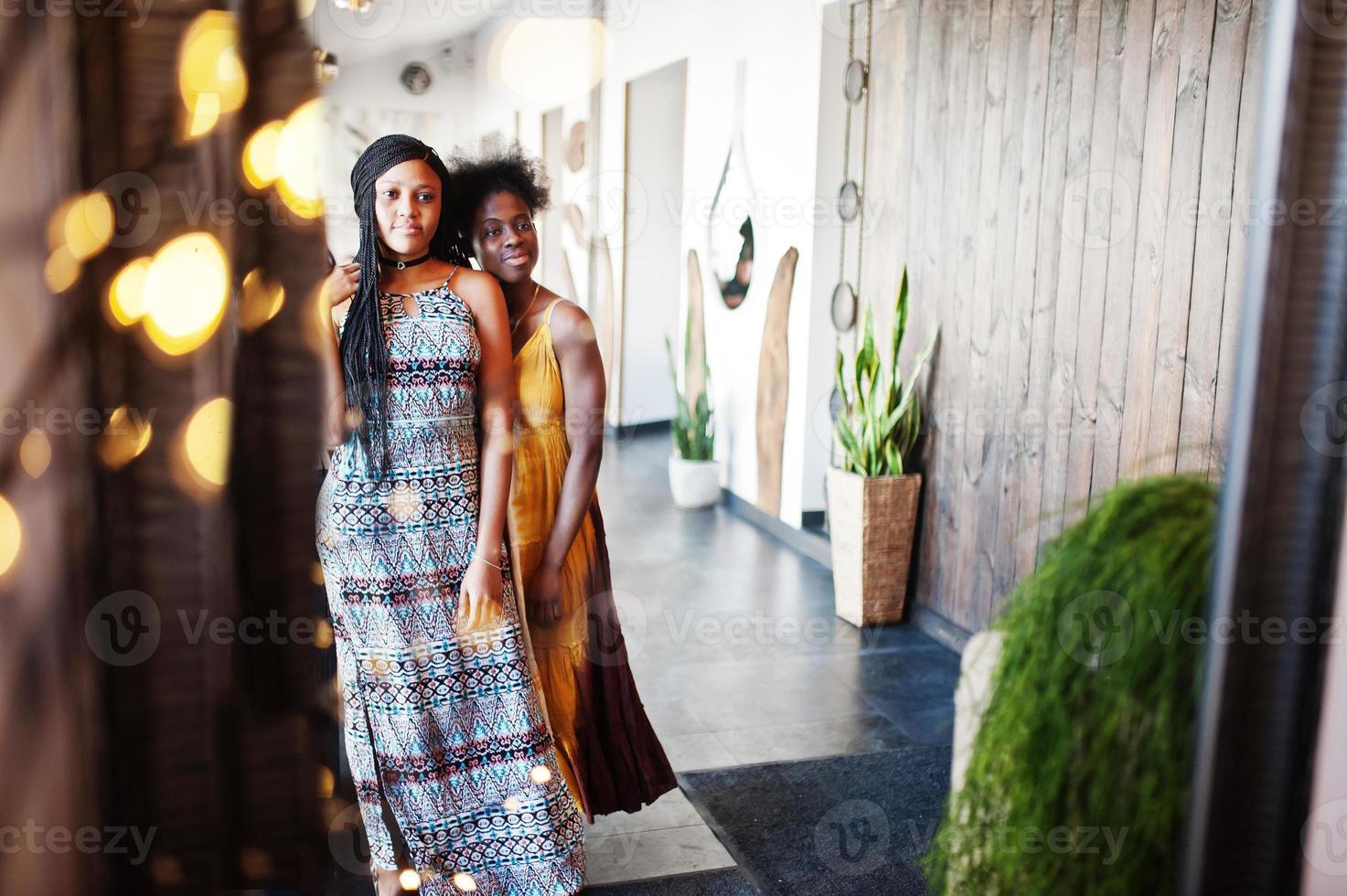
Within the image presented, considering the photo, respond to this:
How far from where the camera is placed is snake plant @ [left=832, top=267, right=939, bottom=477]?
3.83 m

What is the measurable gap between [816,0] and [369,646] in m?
3.66

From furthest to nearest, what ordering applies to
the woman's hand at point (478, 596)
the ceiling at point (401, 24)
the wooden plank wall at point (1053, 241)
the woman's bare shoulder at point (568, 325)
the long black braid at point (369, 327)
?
the ceiling at point (401, 24) < the wooden plank wall at point (1053, 241) < the woman's bare shoulder at point (568, 325) < the woman's hand at point (478, 596) < the long black braid at point (369, 327)

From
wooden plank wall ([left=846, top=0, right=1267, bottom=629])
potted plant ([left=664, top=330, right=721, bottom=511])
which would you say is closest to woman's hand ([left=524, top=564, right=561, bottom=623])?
wooden plank wall ([left=846, top=0, right=1267, bottom=629])

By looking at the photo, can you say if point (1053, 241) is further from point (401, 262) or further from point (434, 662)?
point (434, 662)

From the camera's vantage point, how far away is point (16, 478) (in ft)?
3.81

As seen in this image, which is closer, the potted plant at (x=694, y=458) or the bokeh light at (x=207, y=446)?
the bokeh light at (x=207, y=446)

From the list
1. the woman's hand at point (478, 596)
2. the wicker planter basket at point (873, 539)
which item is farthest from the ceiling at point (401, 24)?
the woman's hand at point (478, 596)

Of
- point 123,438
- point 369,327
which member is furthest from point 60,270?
A: point 369,327

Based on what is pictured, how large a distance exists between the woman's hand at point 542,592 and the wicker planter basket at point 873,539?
5.96 feet

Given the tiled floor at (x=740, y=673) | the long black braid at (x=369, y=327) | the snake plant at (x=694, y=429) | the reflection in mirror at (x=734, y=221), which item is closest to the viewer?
the long black braid at (x=369, y=327)

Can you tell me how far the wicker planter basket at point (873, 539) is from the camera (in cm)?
383

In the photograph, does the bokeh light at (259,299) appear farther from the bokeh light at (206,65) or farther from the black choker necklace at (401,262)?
the black choker necklace at (401,262)

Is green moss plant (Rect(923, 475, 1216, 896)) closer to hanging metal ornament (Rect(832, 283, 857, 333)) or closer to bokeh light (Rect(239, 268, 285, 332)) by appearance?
bokeh light (Rect(239, 268, 285, 332))

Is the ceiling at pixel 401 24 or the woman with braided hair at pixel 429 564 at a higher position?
the ceiling at pixel 401 24
